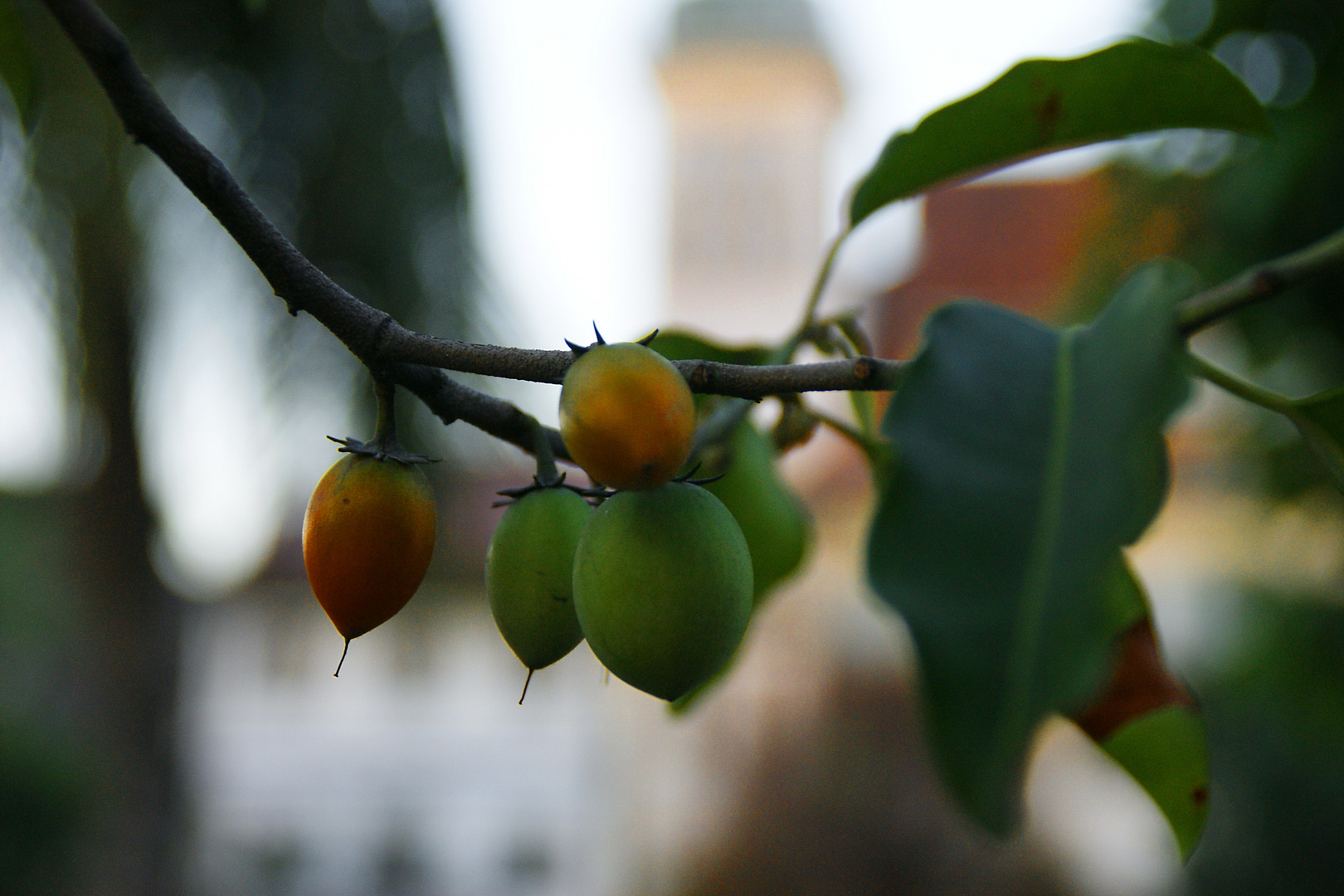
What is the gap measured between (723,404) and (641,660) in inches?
9.4

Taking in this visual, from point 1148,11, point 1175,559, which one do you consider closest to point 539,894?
point 1175,559

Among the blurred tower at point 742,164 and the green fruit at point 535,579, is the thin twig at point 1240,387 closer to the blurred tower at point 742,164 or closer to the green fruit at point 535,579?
the green fruit at point 535,579

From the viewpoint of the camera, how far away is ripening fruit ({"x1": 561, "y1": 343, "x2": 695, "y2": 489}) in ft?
1.05

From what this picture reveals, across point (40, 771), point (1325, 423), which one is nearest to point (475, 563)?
point (40, 771)

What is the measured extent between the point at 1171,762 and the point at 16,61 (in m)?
0.74

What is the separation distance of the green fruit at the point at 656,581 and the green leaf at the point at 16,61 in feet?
1.46

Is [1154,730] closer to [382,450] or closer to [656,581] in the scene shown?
[656,581]

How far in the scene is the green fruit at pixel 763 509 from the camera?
2.31ft

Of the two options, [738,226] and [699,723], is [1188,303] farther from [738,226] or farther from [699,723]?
[738,226]

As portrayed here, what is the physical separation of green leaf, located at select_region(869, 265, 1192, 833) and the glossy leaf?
16 centimetres

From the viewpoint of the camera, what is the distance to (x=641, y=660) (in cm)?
40

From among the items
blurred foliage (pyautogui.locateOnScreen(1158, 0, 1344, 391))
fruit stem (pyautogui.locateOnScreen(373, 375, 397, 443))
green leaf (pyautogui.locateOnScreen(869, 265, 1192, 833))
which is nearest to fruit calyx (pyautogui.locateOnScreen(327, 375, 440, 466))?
fruit stem (pyautogui.locateOnScreen(373, 375, 397, 443))

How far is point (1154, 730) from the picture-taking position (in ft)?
1.59

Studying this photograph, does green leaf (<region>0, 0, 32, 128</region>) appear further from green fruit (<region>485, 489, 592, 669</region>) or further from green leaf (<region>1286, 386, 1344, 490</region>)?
green leaf (<region>1286, 386, 1344, 490</region>)
